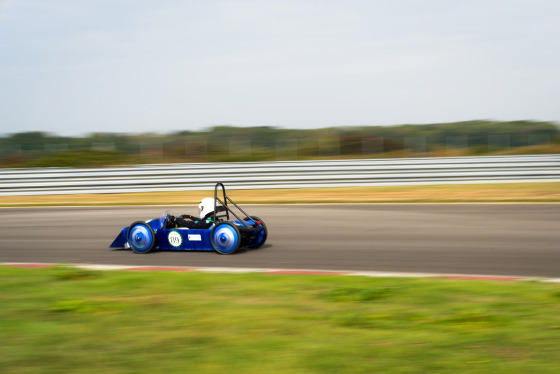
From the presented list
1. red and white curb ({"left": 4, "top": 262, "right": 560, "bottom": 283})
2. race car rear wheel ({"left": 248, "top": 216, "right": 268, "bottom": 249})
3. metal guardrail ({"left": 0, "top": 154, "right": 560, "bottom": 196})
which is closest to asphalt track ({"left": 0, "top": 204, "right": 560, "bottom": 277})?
race car rear wheel ({"left": 248, "top": 216, "right": 268, "bottom": 249})

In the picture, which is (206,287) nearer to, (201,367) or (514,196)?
(201,367)

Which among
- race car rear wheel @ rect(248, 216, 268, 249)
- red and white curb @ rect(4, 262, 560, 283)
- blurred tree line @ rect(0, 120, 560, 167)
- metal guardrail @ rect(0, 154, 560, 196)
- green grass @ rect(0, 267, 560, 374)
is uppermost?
blurred tree line @ rect(0, 120, 560, 167)

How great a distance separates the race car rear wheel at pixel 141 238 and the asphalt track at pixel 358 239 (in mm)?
137

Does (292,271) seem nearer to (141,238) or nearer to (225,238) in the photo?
(225,238)

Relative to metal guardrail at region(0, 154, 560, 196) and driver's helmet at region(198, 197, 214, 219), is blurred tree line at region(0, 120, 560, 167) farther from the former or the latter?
driver's helmet at region(198, 197, 214, 219)

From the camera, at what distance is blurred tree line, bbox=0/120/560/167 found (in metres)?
19.7

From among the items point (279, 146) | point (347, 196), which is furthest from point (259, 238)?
point (279, 146)

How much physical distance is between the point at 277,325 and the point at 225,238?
12.0 ft

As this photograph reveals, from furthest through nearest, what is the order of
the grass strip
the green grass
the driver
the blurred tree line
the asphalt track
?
the blurred tree line < the grass strip < the driver < the asphalt track < the green grass

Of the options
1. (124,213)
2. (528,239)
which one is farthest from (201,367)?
(124,213)

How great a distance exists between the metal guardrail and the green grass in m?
10.6

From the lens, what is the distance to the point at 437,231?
32.7ft

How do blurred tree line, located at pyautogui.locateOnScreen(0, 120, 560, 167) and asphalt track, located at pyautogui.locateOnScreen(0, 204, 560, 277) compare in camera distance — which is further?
blurred tree line, located at pyautogui.locateOnScreen(0, 120, 560, 167)

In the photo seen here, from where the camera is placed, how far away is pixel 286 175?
1728 centimetres
